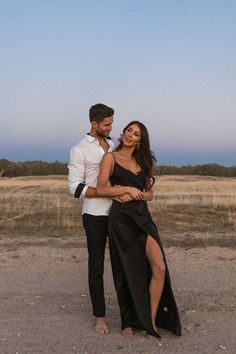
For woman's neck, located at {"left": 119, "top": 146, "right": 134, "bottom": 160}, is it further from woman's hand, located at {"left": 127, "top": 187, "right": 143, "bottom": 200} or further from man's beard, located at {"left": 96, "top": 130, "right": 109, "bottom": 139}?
woman's hand, located at {"left": 127, "top": 187, "right": 143, "bottom": 200}

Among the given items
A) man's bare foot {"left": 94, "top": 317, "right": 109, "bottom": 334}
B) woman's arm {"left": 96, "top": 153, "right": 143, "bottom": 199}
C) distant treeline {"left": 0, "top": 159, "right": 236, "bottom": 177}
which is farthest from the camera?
distant treeline {"left": 0, "top": 159, "right": 236, "bottom": 177}

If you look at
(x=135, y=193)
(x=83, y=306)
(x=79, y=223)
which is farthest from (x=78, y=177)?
(x=79, y=223)

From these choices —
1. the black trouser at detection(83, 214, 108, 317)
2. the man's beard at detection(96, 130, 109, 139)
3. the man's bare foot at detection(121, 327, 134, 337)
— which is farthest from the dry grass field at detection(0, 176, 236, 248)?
the man's beard at detection(96, 130, 109, 139)

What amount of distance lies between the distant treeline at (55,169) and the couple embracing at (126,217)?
61486 mm

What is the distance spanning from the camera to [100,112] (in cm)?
528

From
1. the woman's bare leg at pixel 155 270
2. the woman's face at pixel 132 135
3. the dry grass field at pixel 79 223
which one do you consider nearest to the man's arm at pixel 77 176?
the woman's face at pixel 132 135

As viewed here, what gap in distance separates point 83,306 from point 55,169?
65.0m

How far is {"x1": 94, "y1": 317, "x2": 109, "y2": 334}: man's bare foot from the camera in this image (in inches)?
219

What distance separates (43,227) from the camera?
14.7 meters

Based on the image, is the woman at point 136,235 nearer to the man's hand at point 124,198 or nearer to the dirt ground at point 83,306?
the man's hand at point 124,198

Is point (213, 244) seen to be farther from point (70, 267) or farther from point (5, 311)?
point (5, 311)

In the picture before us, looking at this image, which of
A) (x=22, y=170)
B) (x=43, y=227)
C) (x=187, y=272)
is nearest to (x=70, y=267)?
(x=187, y=272)

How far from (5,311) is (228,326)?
2535mm

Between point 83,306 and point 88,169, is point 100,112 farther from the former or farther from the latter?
point 83,306
